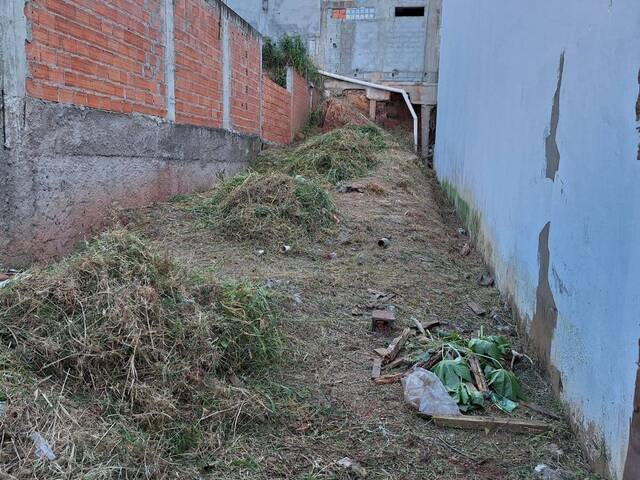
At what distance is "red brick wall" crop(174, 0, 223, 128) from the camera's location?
6027 mm

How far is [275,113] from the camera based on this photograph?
10266mm

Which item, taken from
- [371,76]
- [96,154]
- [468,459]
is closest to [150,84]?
[96,154]

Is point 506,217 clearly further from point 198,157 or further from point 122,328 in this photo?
point 198,157

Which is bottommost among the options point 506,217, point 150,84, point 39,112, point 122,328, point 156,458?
point 156,458

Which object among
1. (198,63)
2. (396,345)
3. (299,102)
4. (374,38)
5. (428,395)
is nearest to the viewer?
(428,395)

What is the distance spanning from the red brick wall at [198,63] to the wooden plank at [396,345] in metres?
4.05

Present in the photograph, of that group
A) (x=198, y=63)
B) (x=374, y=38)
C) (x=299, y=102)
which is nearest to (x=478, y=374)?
(x=198, y=63)

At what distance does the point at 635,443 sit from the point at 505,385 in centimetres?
94

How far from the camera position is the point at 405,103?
14.2m

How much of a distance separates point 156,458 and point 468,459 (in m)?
1.29

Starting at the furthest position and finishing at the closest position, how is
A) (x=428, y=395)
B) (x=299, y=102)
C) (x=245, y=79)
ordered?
(x=299, y=102) < (x=245, y=79) < (x=428, y=395)

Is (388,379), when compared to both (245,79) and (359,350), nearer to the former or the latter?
(359,350)

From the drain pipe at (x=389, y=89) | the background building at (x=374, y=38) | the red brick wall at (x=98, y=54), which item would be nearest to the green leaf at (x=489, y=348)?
the red brick wall at (x=98, y=54)

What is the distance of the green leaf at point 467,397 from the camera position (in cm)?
253
